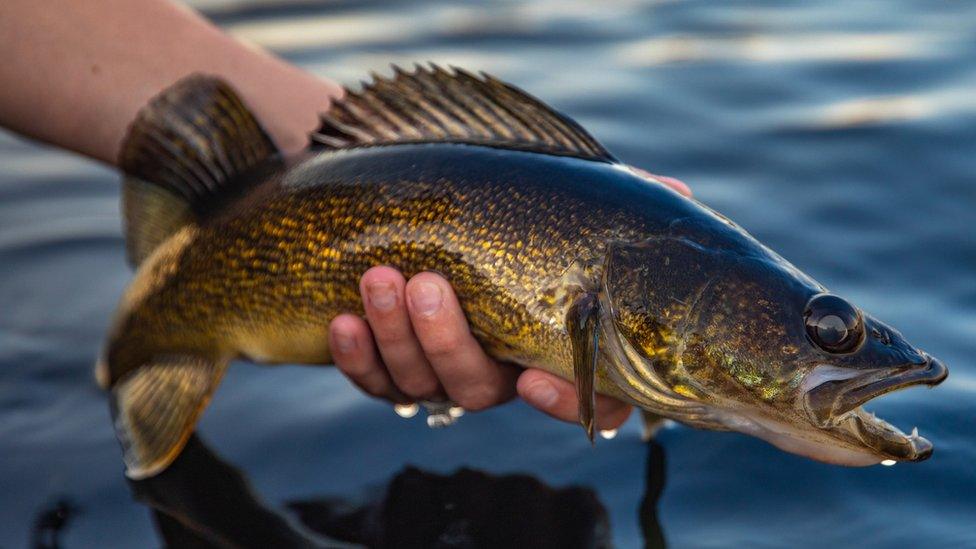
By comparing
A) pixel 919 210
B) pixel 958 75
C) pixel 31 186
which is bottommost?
pixel 31 186

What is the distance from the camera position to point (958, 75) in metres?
6.47

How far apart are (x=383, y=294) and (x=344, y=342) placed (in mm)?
223

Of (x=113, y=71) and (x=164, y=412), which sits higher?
(x=113, y=71)

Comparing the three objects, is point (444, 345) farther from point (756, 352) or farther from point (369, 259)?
point (756, 352)

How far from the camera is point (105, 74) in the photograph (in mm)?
4246

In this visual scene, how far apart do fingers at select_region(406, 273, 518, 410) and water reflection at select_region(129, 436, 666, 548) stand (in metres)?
0.34

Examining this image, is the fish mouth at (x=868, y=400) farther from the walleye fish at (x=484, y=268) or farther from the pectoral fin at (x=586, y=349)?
the pectoral fin at (x=586, y=349)

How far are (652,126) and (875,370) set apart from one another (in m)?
3.72

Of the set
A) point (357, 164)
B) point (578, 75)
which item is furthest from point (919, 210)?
point (357, 164)

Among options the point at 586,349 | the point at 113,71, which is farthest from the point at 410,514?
the point at 113,71

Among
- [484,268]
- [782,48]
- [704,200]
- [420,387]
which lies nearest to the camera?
[484,268]

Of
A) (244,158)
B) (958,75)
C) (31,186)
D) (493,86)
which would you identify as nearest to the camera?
(493,86)

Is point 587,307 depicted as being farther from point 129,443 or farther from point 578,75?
point 578,75

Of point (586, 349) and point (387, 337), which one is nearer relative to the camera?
point (586, 349)
